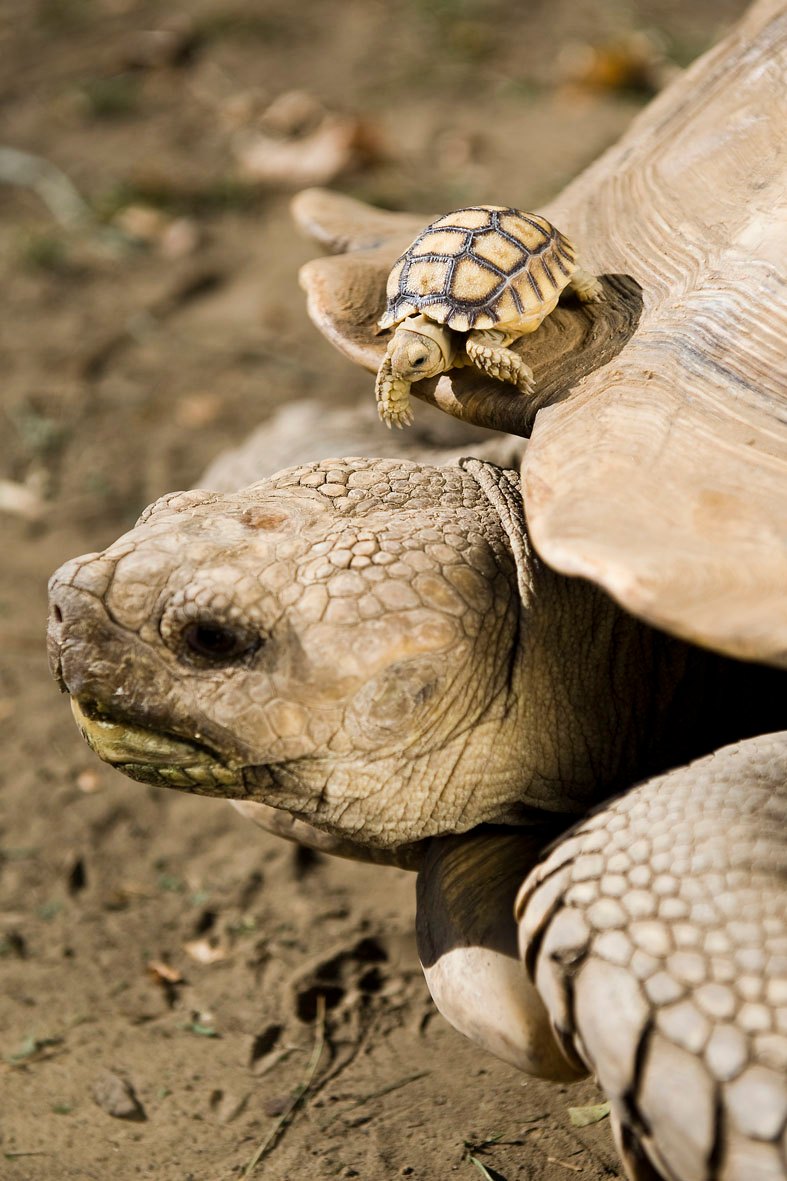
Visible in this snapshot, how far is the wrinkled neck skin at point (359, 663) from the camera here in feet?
5.78

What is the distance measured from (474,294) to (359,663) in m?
0.60

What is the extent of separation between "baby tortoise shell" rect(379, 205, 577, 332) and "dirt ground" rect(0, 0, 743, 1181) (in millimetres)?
1266

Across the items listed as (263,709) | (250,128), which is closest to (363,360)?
(263,709)

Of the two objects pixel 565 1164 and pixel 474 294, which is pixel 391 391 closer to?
pixel 474 294

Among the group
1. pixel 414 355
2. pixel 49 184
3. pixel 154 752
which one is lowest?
pixel 49 184

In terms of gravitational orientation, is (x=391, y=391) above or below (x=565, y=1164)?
above

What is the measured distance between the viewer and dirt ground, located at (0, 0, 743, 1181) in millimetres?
Answer: 2092

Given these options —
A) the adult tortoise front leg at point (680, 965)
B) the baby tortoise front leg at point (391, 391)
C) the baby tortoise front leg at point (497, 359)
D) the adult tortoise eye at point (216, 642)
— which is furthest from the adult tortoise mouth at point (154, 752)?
the baby tortoise front leg at point (497, 359)

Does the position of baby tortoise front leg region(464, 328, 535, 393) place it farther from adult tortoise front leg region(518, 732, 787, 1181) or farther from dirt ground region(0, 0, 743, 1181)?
dirt ground region(0, 0, 743, 1181)

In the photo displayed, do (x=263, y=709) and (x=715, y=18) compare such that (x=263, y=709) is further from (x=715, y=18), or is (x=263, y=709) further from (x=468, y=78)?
(x=715, y=18)

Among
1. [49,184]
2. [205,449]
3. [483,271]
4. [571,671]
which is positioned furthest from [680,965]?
[49,184]

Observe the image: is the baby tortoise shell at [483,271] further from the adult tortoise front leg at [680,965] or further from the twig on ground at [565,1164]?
the twig on ground at [565,1164]

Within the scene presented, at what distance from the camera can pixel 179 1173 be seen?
6.55ft

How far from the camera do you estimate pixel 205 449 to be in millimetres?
3965
